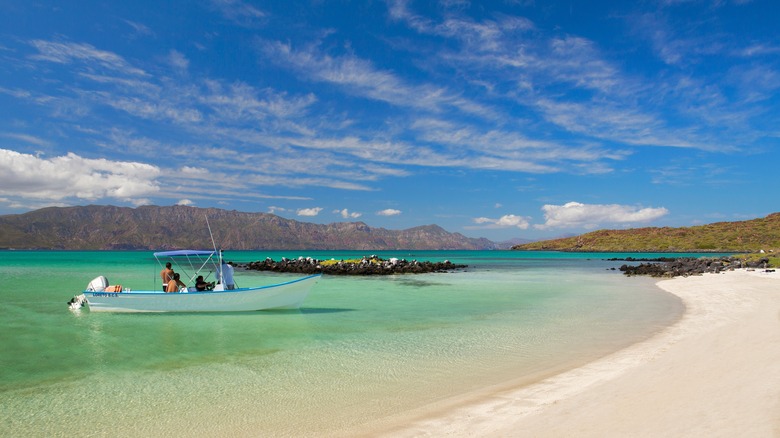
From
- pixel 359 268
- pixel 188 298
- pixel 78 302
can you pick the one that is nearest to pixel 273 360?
pixel 188 298

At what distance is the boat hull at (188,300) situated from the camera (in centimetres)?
2245

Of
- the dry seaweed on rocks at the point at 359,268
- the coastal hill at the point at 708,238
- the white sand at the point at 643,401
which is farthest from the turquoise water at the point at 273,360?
the coastal hill at the point at 708,238

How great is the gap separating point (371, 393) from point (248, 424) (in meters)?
2.80

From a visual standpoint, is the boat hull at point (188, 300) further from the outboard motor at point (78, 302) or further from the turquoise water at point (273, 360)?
the outboard motor at point (78, 302)

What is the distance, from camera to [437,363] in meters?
12.7

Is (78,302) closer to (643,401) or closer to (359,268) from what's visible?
(643,401)

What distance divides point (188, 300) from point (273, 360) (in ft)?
36.8

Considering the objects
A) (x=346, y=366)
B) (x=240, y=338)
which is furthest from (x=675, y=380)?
(x=240, y=338)

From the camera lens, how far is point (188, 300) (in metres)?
22.6

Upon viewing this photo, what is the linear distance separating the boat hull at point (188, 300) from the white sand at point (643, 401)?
52.0ft

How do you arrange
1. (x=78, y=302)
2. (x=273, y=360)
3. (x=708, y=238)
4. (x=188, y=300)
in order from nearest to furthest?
(x=273, y=360)
(x=188, y=300)
(x=78, y=302)
(x=708, y=238)

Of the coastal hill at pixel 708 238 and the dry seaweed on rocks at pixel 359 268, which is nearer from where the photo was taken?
the dry seaweed on rocks at pixel 359 268

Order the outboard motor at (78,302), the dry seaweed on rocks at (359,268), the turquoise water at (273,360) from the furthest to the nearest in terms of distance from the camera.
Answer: the dry seaweed on rocks at (359,268) → the outboard motor at (78,302) → the turquoise water at (273,360)

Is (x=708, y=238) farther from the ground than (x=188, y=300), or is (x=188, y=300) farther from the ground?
(x=708, y=238)
